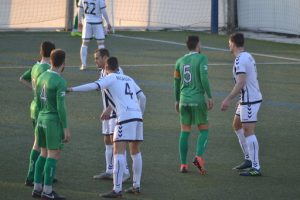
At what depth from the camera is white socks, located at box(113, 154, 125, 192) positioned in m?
11.3

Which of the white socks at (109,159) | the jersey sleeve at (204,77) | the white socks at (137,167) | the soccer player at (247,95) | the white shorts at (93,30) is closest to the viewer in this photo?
the white socks at (137,167)

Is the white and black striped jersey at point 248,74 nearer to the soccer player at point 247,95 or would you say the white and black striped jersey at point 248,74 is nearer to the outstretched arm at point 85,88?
the soccer player at point 247,95

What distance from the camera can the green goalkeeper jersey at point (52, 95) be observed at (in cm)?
1092

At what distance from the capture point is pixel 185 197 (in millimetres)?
11477

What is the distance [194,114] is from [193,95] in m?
0.28

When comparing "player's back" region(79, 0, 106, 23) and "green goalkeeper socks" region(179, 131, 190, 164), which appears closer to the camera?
"green goalkeeper socks" region(179, 131, 190, 164)

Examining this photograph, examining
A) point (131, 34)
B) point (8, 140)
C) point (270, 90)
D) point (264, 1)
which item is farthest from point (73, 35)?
point (8, 140)

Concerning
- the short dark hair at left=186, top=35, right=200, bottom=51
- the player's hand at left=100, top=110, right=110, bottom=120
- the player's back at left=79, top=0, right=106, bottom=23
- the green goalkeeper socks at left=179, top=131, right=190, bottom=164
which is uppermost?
the player's back at left=79, top=0, right=106, bottom=23

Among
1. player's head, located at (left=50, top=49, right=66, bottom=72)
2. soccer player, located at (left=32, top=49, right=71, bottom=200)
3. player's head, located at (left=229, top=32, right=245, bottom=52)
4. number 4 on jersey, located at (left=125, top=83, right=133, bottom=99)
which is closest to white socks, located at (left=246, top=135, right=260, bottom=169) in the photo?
player's head, located at (left=229, top=32, right=245, bottom=52)

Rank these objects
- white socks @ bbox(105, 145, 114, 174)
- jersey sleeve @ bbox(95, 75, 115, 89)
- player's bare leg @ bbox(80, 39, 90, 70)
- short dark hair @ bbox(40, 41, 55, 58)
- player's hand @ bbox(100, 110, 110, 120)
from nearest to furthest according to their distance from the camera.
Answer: jersey sleeve @ bbox(95, 75, 115, 89)
player's hand @ bbox(100, 110, 110, 120)
short dark hair @ bbox(40, 41, 55, 58)
white socks @ bbox(105, 145, 114, 174)
player's bare leg @ bbox(80, 39, 90, 70)

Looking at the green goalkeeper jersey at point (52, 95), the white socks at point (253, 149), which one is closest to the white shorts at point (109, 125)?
the green goalkeeper jersey at point (52, 95)

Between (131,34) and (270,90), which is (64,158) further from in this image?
(131,34)

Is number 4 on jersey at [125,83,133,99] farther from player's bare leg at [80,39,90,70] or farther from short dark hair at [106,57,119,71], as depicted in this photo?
player's bare leg at [80,39,90,70]

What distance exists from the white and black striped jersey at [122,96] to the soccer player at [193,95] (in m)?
1.57
